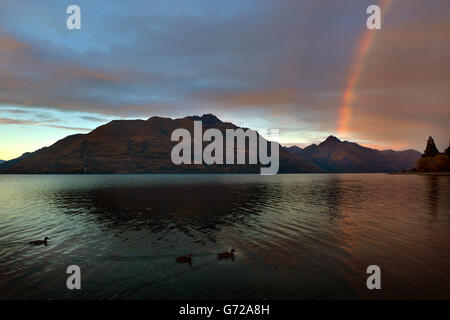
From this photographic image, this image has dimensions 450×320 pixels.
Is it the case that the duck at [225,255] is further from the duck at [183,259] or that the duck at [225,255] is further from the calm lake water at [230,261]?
the duck at [183,259]

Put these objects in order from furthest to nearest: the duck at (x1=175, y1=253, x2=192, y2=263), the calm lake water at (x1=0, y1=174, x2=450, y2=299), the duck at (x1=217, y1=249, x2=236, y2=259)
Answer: the duck at (x1=217, y1=249, x2=236, y2=259)
the duck at (x1=175, y1=253, x2=192, y2=263)
the calm lake water at (x1=0, y1=174, x2=450, y2=299)

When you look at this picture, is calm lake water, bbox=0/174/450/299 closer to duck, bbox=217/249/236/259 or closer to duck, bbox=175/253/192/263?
duck, bbox=175/253/192/263

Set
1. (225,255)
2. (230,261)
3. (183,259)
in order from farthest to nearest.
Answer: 1. (225,255)
2. (230,261)
3. (183,259)

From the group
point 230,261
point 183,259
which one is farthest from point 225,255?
point 183,259

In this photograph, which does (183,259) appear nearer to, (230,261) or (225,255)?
(225,255)

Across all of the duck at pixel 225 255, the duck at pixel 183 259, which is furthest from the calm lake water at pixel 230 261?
the duck at pixel 225 255

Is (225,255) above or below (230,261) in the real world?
above

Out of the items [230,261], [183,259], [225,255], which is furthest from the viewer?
[225,255]

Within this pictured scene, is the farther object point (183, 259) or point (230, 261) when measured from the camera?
point (230, 261)

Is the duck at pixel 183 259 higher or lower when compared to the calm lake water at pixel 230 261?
higher

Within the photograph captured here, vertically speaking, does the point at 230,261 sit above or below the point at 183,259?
below

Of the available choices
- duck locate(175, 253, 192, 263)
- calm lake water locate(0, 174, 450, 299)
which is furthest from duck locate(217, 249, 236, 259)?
duck locate(175, 253, 192, 263)

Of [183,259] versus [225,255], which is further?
[225,255]
